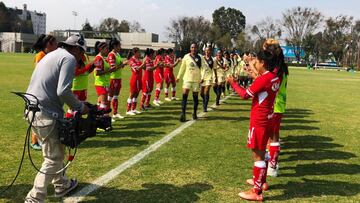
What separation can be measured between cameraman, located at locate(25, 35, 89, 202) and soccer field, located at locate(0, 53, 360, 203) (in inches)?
23.0

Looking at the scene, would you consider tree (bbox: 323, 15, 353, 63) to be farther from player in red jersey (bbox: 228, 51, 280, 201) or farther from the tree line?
player in red jersey (bbox: 228, 51, 280, 201)

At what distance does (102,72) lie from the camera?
9484 millimetres

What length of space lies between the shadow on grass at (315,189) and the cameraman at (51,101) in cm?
287

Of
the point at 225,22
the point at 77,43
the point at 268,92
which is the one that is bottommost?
the point at 268,92

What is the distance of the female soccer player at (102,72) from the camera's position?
9438mm

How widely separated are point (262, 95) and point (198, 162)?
2.14 m

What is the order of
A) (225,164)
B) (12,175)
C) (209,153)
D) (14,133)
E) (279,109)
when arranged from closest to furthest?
(12,175) → (279,109) → (225,164) → (209,153) → (14,133)

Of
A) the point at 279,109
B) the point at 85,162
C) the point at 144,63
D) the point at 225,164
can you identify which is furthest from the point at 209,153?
the point at 144,63

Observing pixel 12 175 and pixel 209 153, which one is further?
pixel 209 153

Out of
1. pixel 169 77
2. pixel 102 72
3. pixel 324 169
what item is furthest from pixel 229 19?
pixel 324 169

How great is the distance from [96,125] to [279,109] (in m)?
3.16

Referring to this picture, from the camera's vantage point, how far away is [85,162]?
658 cm

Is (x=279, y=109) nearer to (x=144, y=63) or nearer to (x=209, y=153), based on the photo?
(x=209, y=153)

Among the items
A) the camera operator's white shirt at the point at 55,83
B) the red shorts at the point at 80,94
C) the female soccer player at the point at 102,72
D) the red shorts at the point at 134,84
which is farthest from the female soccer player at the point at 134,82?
the camera operator's white shirt at the point at 55,83
